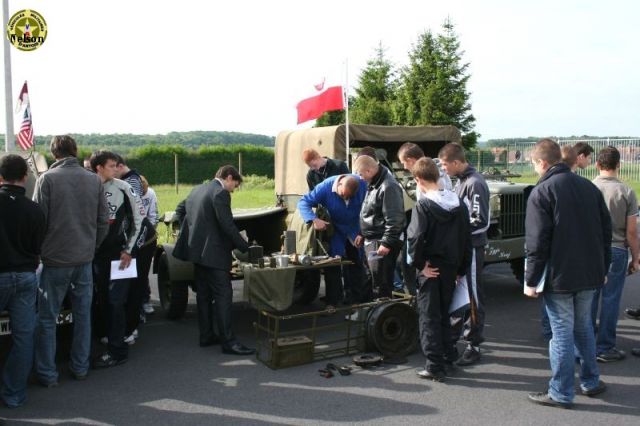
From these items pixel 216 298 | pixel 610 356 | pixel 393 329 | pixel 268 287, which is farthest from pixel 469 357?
pixel 216 298

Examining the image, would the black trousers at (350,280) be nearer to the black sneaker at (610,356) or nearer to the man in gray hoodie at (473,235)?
the man in gray hoodie at (473,235)

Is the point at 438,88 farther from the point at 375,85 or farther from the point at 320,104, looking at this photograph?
the point at 320,104

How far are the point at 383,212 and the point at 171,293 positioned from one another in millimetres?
2597

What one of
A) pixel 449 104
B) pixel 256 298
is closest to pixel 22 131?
pixel 256 298

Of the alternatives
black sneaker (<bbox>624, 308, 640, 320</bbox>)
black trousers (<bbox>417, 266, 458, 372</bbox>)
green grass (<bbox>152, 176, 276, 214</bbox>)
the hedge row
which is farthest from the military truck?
the hedge row

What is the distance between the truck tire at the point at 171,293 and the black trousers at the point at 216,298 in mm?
922

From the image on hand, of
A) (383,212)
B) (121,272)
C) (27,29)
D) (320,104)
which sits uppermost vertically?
(27,29)

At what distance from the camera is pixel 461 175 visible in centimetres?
572

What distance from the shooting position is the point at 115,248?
5520 millimetres

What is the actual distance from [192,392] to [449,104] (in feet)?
73.3

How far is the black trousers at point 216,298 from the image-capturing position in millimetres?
5852

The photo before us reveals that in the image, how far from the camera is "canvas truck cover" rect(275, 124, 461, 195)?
28.0ft

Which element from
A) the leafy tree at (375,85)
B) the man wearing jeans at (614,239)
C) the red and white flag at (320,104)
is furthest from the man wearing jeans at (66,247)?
the leafy tree at (375,85)

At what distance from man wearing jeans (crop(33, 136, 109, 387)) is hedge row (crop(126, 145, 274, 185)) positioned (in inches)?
1342
